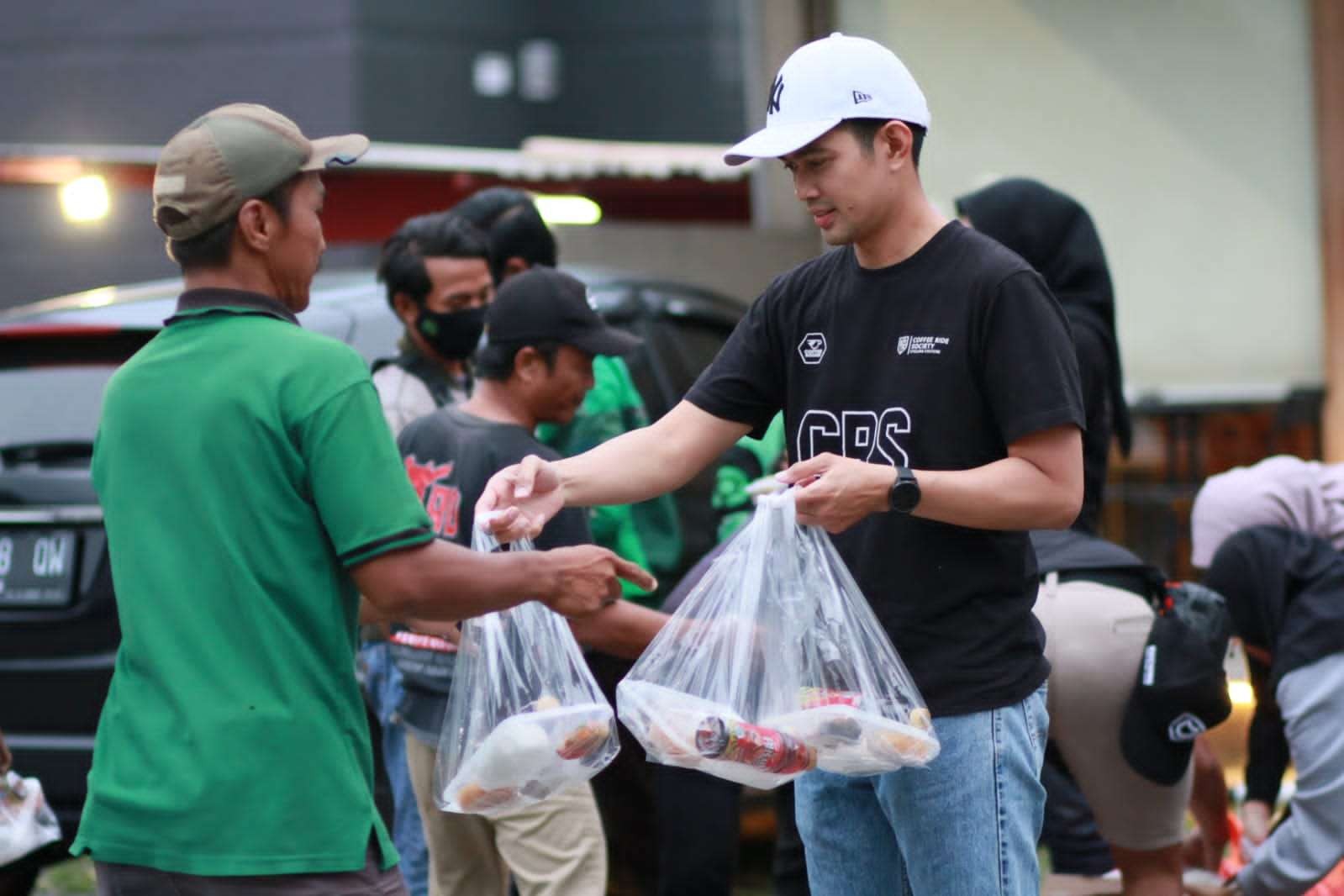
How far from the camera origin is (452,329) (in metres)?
4.97

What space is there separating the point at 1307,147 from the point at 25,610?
577 cm

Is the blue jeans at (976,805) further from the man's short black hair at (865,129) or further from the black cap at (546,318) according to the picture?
the black cap at (546,318)

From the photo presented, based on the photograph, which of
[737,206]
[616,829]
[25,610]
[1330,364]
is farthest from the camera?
[737,206]

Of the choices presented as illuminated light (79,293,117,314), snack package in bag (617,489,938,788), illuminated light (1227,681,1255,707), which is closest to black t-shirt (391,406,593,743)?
snack package in bag (617,489,938,788)

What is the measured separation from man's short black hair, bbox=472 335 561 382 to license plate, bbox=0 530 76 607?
1.32 m

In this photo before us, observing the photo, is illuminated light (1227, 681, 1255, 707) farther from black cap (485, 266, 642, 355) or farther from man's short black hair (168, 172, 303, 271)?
man's short black hair (168, 172, 303, 271)

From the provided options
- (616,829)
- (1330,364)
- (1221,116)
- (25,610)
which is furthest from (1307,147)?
(25,610)

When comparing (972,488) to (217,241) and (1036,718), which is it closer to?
(1036,718)

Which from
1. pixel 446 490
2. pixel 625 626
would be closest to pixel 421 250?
pixel 446 490

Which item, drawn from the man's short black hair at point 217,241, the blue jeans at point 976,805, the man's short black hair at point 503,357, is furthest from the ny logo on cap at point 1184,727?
the man's short black hair at point 217,241

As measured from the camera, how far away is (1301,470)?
481cm

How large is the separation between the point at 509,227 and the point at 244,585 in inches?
110

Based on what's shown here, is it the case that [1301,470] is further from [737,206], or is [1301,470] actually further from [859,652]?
[737,206]

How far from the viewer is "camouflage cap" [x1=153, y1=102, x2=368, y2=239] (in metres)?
2.75
